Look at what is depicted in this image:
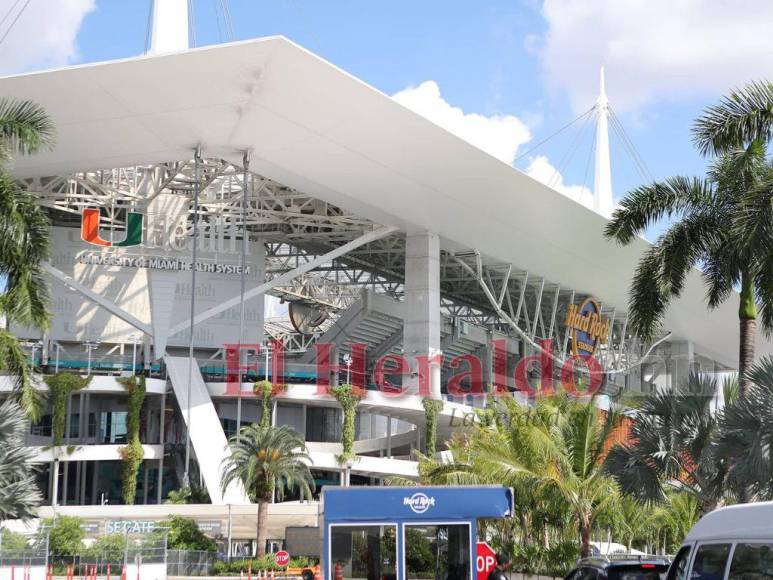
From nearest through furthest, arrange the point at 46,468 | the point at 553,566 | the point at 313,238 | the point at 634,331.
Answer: the point at 634,331 < the point at 553,566 < the point at 46,468 < the point at 313,238

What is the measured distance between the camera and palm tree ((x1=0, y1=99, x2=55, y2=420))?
75.2ft

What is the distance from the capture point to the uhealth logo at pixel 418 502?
60.1ft

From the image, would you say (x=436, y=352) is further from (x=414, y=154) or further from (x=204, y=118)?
(x=204, y=118)

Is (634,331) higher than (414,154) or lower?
lower

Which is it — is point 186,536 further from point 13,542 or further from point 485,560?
point 485,560

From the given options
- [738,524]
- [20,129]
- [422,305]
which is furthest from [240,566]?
[738,524]

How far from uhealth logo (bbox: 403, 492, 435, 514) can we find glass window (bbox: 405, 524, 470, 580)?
277mm

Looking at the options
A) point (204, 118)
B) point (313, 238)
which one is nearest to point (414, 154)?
point (204, 118)

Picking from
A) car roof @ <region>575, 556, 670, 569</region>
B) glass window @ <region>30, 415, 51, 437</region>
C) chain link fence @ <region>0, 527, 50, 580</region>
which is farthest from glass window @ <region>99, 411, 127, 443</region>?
car roof @ <region>575, 556, 670, 569</region>

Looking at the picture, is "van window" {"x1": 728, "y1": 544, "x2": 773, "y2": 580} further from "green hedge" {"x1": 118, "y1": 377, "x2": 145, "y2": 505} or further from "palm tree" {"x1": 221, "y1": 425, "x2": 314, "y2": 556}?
"green hedge" {"x1": 118, "y1": 377, "x2": 145, "y2": 505}

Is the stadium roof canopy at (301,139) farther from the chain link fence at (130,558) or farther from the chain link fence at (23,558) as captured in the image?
the chain link fence at (23,558)

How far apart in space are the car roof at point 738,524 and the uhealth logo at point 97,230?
54124 mm

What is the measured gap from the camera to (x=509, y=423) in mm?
35125

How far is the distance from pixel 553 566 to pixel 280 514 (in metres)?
21.7
